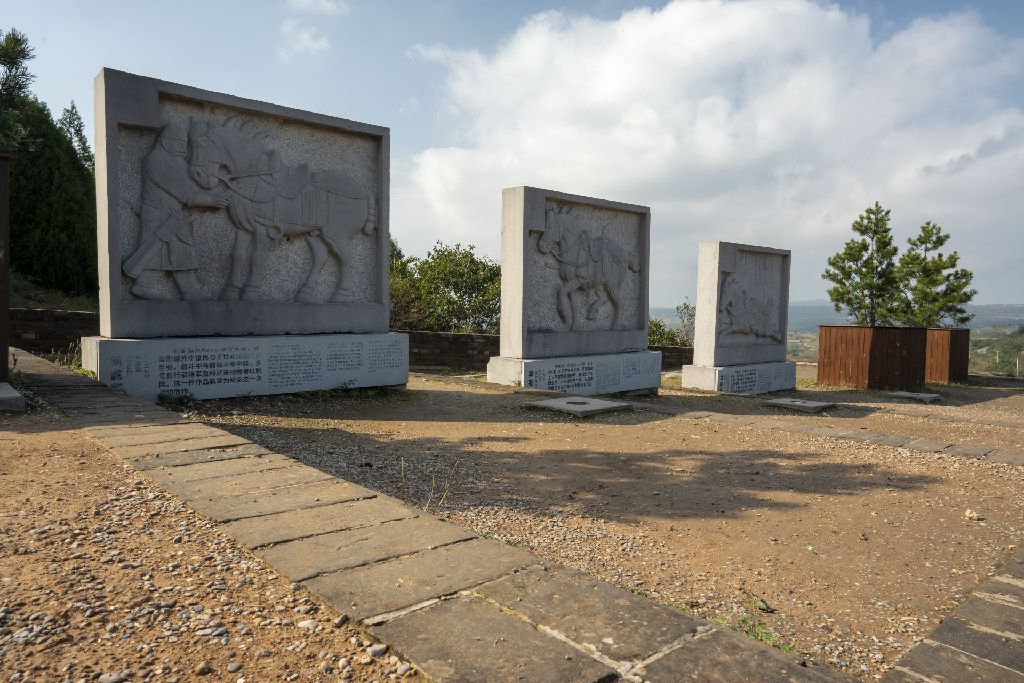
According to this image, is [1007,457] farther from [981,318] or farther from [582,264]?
[981,318]

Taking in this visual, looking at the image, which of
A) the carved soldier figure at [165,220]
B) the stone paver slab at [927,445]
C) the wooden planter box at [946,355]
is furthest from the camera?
the wooden planter box at [946,355]

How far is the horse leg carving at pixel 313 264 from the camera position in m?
7.67

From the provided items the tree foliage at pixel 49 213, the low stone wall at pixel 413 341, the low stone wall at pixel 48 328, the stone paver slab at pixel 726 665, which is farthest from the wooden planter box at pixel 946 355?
the tree foliage at pixel 49 213

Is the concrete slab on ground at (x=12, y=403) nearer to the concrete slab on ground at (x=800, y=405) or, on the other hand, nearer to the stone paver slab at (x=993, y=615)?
the stone paver slab at (x=993, y=615)

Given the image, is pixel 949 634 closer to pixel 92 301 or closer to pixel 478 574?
pixel 478 574

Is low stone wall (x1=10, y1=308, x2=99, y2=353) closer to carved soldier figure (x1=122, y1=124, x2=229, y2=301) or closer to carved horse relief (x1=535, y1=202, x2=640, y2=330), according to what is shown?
carved soldier figure (x1=122, y1=124, x2=229, y2=301)

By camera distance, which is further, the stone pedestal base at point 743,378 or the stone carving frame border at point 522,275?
the stone pedestal base at point 743,378

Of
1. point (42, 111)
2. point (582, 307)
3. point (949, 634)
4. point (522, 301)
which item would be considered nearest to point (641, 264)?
point (582, 307)

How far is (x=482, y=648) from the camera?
167cm

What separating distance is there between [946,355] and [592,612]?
18.8 meters

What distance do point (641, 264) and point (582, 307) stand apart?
68.9 inches

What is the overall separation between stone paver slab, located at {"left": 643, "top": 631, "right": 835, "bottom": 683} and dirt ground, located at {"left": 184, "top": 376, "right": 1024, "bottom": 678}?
2.31 ft

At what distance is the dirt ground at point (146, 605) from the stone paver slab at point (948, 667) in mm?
1730

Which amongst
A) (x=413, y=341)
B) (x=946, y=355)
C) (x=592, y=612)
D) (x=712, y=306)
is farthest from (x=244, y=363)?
(x=946, y=355)
